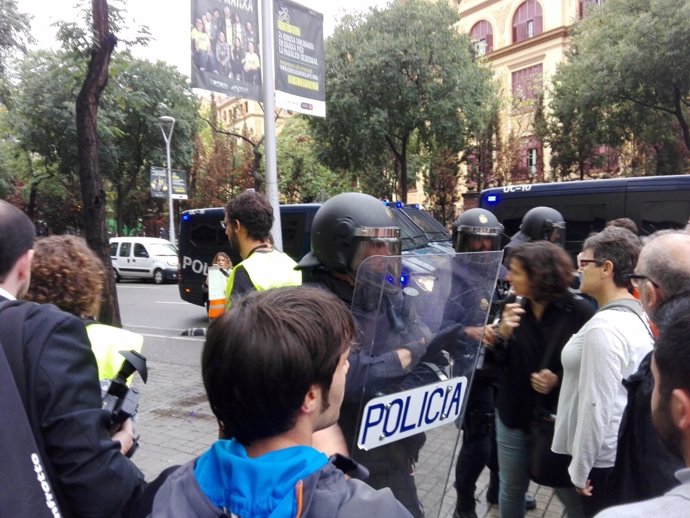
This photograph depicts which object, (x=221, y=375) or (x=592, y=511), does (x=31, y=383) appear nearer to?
(x=221, y=375)

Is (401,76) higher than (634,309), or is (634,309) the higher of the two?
(401,76)

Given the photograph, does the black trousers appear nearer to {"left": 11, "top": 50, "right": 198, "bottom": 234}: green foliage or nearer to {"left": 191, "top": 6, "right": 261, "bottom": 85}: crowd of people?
{"left": 191, "top": 6, "right": 261, "bottom": 85}: crowd of people

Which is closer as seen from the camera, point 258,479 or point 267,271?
point 258,479

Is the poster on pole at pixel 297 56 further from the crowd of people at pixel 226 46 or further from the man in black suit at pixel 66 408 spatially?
the man in black suit at pixel 66 408

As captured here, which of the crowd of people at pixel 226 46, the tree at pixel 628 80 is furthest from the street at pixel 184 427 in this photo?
the tree at pixel 628 80

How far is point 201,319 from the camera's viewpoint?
12648 mm

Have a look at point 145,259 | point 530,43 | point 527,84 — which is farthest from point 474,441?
point 530,43

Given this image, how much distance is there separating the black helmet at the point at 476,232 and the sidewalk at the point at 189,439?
1691mm

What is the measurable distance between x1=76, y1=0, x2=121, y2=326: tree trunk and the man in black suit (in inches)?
194

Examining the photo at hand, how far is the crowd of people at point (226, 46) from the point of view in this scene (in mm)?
6074

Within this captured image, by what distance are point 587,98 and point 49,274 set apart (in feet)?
61.4

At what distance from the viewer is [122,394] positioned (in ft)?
5.75

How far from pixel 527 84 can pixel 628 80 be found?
12205 mm

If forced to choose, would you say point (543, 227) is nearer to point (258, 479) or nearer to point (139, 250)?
point (258, 479)
